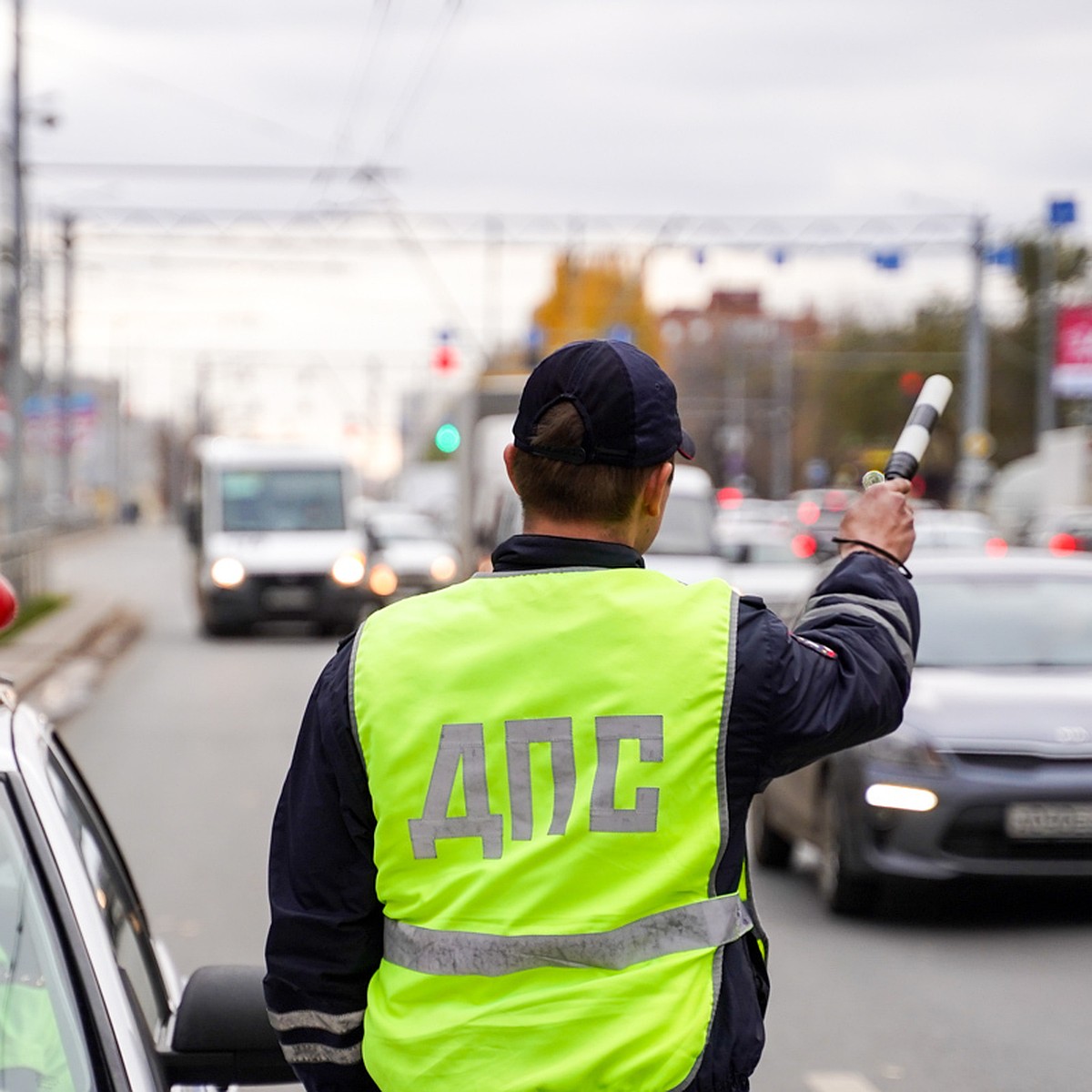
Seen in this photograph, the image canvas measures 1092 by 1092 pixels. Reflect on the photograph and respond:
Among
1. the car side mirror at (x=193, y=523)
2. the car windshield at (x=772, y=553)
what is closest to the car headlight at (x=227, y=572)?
the car side mirror at (x=193, y=523)

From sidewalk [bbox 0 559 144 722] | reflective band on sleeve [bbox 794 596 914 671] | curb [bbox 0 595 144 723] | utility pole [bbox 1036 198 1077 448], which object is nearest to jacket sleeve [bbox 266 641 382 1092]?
reflective band on sleeve [bbox 794 596 914 671]

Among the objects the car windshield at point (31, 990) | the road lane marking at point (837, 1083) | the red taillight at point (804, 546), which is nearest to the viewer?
the car windshield at point (31, 990)

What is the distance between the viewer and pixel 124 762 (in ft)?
48.2

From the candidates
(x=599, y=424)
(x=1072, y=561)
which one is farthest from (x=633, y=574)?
(x=1072, y=561)

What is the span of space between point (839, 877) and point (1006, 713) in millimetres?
989

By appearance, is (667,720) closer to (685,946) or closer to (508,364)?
(685,946)

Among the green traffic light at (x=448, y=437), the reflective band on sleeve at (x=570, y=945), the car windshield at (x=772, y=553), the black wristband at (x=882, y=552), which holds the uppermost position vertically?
the black wristband at (x=882, y=552)

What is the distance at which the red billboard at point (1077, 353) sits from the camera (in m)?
39.0

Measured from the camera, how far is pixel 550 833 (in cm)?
243

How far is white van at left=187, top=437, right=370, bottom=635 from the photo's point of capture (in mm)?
27188

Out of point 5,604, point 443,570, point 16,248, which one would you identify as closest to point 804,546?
point 443,570

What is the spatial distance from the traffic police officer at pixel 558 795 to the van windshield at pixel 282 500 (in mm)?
25860

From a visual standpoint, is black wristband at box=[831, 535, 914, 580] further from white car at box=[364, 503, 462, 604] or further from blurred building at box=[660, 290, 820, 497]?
blurred building at box=[660, 290, 820, 497]

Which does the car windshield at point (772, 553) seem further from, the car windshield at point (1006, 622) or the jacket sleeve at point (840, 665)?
the jacket sleeve at point (840, 665)
